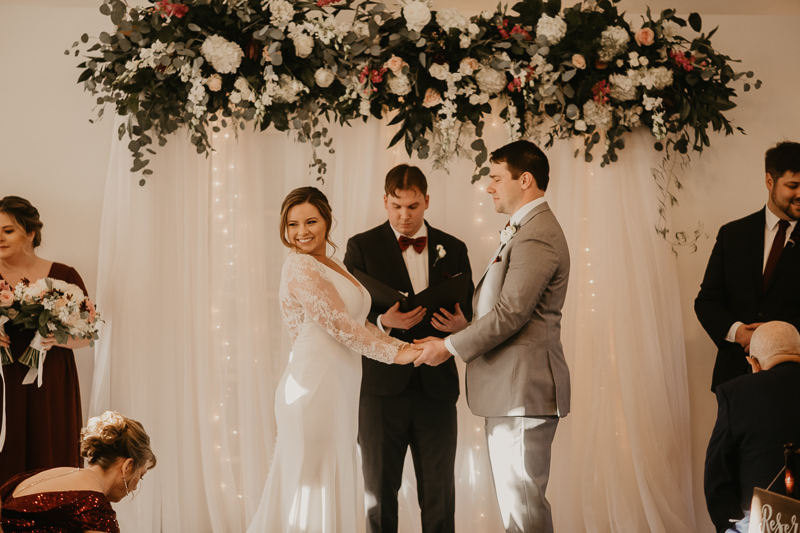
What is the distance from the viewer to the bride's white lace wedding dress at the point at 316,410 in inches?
101

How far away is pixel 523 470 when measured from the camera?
2.59 meters

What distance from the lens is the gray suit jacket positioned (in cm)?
259

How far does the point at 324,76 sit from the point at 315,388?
61.7 inches

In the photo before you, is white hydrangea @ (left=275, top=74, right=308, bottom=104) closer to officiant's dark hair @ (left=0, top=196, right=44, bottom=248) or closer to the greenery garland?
the greenery garland

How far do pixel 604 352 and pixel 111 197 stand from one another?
2932 mm

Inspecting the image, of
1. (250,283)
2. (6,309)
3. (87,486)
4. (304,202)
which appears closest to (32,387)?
(6,309)

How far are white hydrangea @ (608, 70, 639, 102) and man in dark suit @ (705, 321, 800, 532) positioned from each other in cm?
157

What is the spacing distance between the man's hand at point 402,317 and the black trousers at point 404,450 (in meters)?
0.26

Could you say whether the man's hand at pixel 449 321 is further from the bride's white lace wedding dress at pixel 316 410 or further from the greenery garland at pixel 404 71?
the greenery garland at pixel 404 71

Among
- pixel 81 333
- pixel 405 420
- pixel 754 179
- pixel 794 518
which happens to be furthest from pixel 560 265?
pixel 81 333

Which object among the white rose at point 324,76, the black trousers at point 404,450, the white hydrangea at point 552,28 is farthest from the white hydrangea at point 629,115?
the black trousers at point 404,450

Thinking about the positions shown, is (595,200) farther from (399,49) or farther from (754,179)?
(399,49)

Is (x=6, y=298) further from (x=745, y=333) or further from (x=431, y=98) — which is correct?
(x=745, y=333)

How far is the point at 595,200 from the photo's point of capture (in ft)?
11.9
